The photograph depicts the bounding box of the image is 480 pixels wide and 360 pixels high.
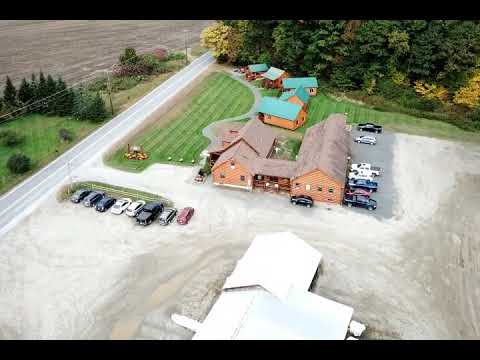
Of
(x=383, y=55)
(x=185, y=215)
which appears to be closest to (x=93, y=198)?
(x=185, y=215)

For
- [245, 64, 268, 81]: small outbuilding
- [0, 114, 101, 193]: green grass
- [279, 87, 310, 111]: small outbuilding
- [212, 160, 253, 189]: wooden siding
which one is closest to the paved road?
[0, 114, 101, 193]: green grass

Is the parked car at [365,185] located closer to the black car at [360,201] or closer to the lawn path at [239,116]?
the black car at [360,201]

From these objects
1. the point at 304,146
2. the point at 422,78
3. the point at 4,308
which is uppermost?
the point at 422,78

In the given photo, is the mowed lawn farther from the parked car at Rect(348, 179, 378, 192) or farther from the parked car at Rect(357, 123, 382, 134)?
the parked car at Rect(348, 179, 378, 192)

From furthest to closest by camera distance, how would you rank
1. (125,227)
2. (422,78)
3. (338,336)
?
1. (422,78)
2. (125,227)
3. (338,336)

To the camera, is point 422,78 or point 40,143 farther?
point 422,78

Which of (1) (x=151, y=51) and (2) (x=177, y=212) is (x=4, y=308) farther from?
(1) (x=151, y=51)

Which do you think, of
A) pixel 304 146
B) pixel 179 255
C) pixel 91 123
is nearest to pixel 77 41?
pixel 91 123
